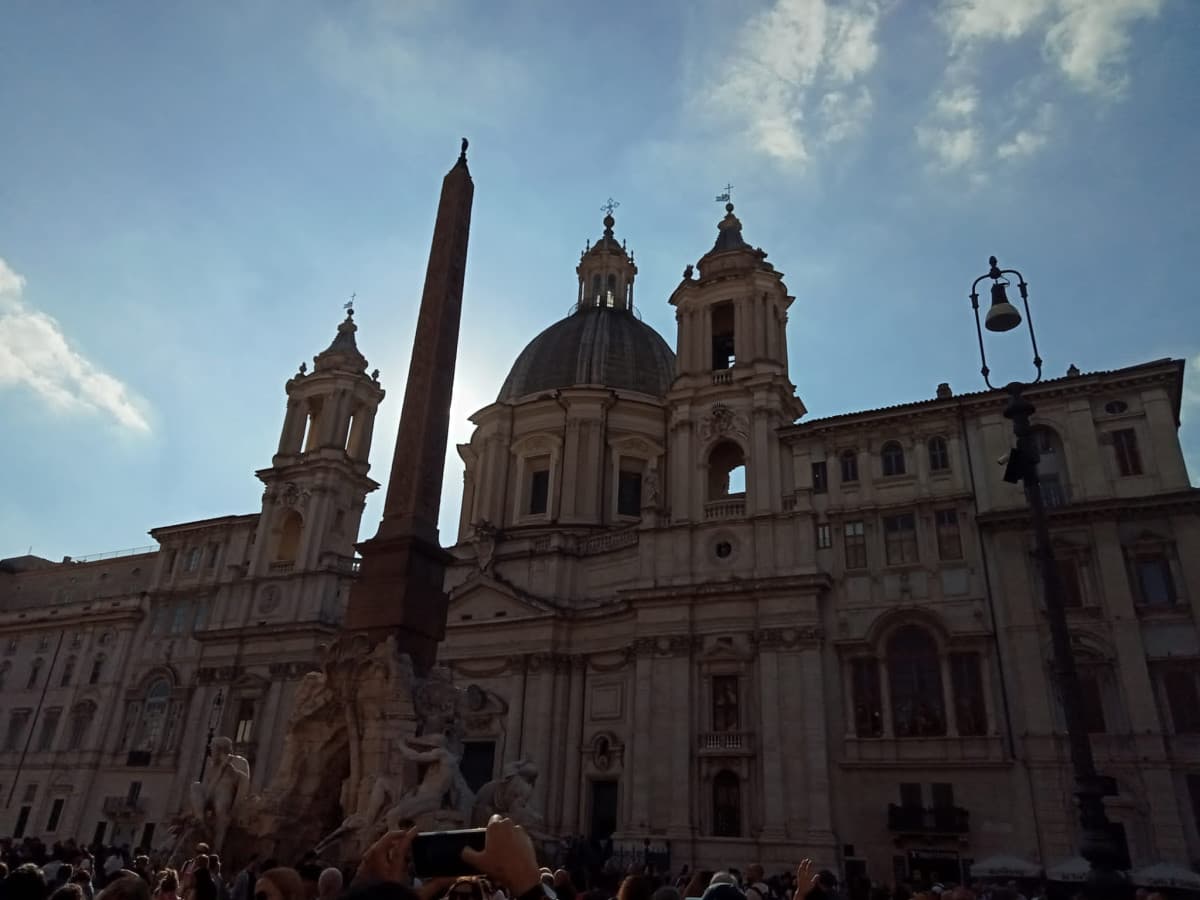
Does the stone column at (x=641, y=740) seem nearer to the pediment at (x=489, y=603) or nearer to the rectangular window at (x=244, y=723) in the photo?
the pediment at (x=489, y=603)

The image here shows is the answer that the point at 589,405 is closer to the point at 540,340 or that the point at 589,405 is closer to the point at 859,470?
the point at 540,340

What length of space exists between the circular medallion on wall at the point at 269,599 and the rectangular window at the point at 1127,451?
121 feet

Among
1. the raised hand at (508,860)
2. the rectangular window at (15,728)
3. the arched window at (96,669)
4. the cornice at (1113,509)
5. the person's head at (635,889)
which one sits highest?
the cornice at (1113,509)

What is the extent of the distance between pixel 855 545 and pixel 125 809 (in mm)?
34876

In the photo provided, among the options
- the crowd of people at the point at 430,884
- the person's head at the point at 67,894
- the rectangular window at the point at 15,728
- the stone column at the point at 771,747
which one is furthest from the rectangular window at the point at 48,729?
the person's head at the point at 67,894

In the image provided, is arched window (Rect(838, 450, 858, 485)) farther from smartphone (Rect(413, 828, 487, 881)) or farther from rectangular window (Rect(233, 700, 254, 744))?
smartphone (Rect(413, 828, 487, 881))

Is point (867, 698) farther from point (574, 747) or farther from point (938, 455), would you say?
point (574, 747)

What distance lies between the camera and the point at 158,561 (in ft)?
156

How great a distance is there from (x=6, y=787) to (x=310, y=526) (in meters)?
20.1

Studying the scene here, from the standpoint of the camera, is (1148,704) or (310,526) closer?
(1148,704)

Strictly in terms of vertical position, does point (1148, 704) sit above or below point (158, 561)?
below

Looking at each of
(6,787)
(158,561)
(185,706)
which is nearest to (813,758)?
(185,706)

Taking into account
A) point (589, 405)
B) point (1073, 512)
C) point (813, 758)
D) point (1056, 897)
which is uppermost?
point (589, 405)

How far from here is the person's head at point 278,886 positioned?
5.94 meters
